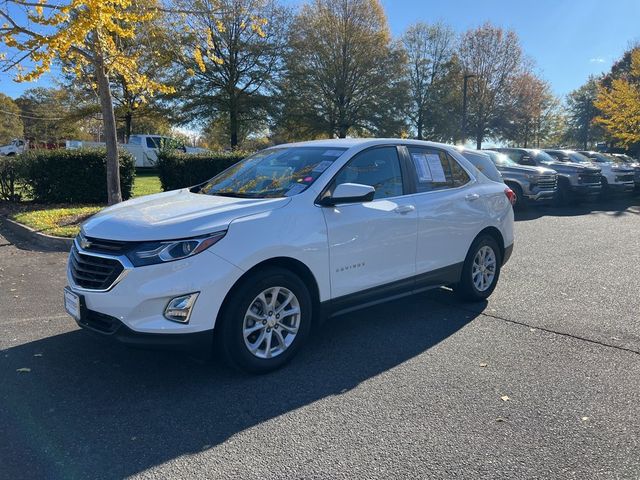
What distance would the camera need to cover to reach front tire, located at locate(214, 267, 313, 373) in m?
3.50

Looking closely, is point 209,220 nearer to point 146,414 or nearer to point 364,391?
point 146,414

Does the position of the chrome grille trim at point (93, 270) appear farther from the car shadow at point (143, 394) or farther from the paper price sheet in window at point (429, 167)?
the paper price sheet in window at point (429, 167)

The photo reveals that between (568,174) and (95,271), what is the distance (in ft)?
50.2

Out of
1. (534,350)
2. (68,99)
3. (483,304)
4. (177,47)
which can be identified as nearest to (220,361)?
(534,350)

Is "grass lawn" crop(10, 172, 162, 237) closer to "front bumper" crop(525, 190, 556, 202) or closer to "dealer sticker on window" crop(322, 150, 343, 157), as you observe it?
"dealer sticker on window" crop(322, 150, 343, 157)

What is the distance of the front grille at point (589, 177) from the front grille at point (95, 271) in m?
15.4

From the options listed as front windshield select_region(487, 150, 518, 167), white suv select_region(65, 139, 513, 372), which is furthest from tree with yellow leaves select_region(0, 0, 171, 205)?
front windshield select_region(487, 150, 518, 167)

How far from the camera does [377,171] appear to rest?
4582 mm

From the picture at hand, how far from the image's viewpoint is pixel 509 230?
584 cm

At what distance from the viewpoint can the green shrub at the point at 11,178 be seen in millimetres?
11773

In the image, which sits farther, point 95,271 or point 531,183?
point 531,183

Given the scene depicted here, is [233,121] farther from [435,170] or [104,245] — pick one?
[104,245]

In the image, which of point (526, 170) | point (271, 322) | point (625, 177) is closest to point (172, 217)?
point (271, 322)

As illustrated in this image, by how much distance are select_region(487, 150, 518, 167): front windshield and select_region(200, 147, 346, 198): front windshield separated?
11278 millimetres
